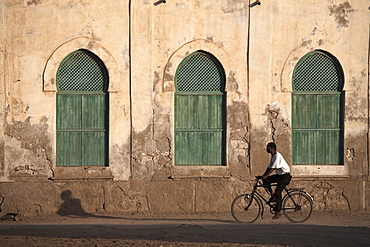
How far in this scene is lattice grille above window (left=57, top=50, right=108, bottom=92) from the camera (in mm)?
12039

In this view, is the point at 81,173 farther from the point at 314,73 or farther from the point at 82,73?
the point at 314,73

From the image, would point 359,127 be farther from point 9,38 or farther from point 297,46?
point 9,38

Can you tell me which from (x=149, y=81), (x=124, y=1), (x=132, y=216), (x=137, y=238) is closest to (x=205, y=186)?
(x=132, y=216)

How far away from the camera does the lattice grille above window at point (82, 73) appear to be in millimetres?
12039

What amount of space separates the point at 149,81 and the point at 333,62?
12.9 ft

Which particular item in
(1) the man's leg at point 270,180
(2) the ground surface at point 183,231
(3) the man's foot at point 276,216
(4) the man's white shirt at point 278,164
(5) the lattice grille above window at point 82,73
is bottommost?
(2) the ground surface at point 183,231

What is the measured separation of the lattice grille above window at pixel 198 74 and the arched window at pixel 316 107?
1.73 m

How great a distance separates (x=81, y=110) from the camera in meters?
12.1

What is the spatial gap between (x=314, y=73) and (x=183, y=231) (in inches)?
188

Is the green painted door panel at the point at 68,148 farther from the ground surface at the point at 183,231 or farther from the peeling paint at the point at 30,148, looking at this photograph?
the ground surface at the point at 183,231

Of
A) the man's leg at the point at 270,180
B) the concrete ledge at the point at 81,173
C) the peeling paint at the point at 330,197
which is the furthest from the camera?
the peeling paint at the point at 330,197

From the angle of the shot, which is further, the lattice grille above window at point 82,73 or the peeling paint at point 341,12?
the peeling paint at point 341,12

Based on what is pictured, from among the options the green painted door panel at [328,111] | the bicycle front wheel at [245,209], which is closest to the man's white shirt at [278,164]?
the bicycle front wheel at [245,209]

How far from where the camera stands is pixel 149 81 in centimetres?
1216
